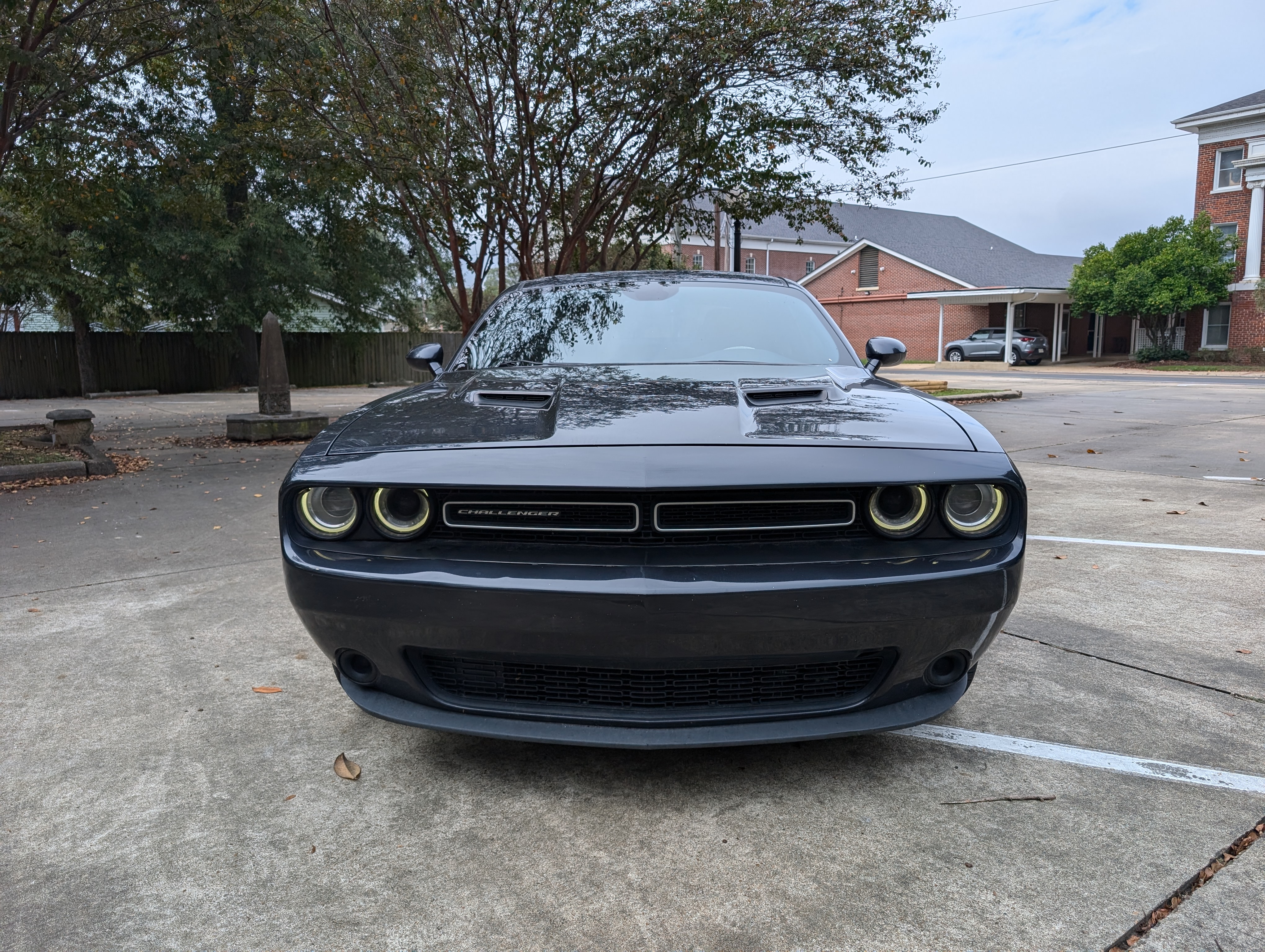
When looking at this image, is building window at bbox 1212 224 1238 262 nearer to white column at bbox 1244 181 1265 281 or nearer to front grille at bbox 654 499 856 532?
white column at bbox 1244 181 1265 281

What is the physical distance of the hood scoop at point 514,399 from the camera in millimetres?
2660

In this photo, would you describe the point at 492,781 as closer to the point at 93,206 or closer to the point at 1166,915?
the point at 1166,915

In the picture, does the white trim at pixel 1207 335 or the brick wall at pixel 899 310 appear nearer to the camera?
the white trim at pixel 1207 335

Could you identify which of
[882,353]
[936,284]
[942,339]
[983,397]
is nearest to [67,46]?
[882,353]

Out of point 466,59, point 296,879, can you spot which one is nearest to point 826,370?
point 296,879

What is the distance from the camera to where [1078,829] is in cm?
216

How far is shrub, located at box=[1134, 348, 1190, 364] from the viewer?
33.2 meters

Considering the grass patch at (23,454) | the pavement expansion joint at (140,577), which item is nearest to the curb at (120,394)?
the grass patch at (23,454)

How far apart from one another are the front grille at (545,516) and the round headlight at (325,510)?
29cm

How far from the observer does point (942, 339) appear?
39.0 meters

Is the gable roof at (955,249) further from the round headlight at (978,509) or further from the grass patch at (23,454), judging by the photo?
the round headlight at (978,509)

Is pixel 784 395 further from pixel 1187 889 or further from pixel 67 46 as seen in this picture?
pixel 67 46

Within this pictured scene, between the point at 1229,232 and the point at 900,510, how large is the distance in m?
39.0

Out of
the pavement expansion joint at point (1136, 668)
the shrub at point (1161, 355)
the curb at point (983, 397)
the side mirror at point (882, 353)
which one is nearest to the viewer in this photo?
the pavement expansion joint at point (1136, 668)
